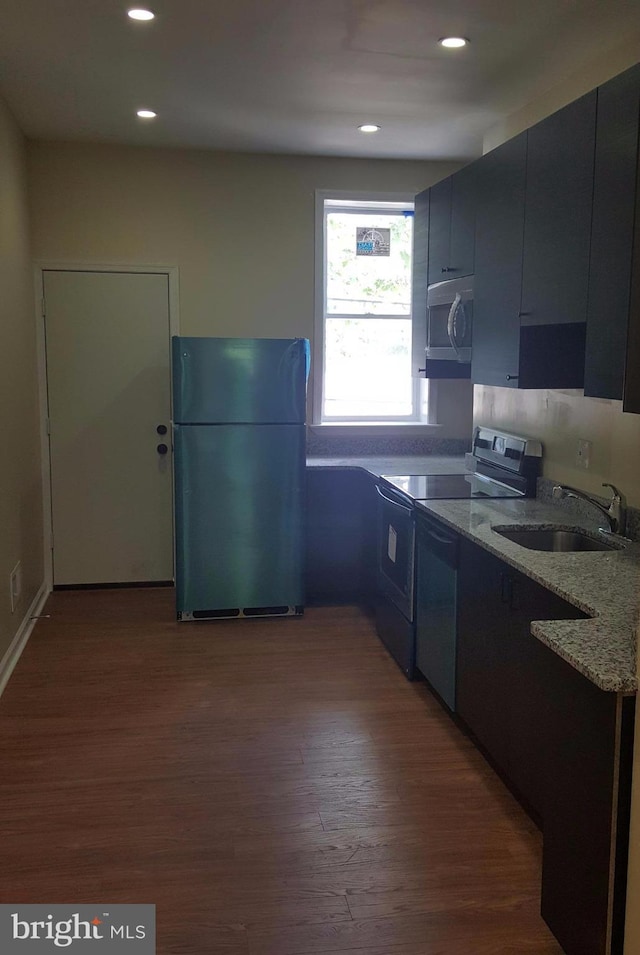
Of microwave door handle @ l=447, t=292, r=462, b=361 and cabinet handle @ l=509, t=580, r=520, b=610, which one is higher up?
microwave door handle @ l=447, t=292, r=462, b=361

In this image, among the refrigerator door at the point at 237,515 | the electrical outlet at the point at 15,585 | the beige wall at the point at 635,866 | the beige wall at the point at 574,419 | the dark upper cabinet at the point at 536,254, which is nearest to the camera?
the beige wall at the point at 635,866

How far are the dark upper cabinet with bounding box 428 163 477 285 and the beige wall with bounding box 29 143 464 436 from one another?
1.03m

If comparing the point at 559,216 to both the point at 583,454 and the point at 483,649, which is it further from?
the point at 483,649

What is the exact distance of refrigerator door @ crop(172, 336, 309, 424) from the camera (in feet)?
14.9

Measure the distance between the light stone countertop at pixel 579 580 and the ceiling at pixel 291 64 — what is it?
185 centimetres

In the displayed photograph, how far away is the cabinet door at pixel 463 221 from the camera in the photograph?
153 inches

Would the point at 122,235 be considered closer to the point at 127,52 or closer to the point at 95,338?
the point at 95,338

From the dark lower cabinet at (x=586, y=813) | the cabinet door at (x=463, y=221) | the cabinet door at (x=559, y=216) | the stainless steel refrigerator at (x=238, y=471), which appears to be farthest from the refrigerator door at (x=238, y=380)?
the dark lower cabinet at (x=586, y=813)

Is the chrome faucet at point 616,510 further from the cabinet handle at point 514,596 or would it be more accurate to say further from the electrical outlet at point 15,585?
the electrical outlet at point 15,585

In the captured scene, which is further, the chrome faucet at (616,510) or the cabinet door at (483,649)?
the chrome faucet at (616,510)

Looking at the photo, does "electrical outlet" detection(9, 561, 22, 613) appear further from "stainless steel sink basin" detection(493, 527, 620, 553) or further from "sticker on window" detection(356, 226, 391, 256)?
"sticker on window" detection(356, 226, 391, 256)

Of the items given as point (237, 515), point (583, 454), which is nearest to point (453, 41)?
point (583, 454)

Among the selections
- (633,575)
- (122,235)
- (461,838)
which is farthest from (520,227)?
(122,235)

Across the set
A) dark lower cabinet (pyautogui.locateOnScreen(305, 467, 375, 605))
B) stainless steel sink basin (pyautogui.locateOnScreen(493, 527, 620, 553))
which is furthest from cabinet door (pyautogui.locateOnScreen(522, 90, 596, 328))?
dark lower cabinet (pyautogui.locateOnScreen(305, 467, 375, 605))
